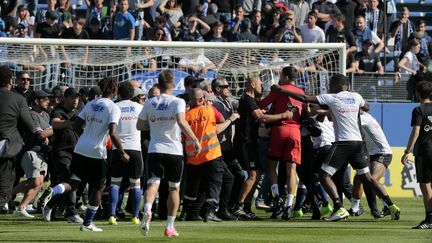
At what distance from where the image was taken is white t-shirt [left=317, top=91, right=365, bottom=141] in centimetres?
1927

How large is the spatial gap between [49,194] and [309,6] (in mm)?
15275

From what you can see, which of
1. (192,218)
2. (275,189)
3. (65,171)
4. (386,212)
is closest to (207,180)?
(192,218)

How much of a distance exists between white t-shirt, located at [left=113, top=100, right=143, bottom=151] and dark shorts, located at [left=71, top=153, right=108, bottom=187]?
2.00 meters

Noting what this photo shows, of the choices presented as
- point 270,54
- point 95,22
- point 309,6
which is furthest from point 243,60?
point 309,6

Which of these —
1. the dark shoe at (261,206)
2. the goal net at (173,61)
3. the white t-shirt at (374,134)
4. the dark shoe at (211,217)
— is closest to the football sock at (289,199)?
the dark shoe at (211,217)

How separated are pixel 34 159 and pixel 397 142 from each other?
10.8 m

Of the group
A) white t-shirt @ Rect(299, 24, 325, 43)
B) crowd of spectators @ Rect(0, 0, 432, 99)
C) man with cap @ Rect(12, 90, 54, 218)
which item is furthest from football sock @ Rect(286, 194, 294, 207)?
Result: white t-shirt @ Rect(299, 24, 325, 43)

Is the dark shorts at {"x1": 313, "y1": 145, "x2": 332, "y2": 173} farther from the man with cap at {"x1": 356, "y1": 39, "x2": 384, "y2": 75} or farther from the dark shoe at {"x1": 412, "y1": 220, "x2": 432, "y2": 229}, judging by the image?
the man with cap at {"x1": 356, "y1": 39, "x2": 384, "y2": 75}

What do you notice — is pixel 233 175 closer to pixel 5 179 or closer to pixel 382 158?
pixel 382 158

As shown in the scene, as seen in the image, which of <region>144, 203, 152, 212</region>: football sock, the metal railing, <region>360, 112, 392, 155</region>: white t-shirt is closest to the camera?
<region>144, 203, 152, 212</region>: football sock

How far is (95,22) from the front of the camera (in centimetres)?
2875

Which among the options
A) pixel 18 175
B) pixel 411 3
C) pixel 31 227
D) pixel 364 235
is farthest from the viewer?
pixel 411 3

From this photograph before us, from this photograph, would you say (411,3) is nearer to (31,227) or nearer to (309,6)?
(309,6)

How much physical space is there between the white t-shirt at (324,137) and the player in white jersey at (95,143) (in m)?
4.82
